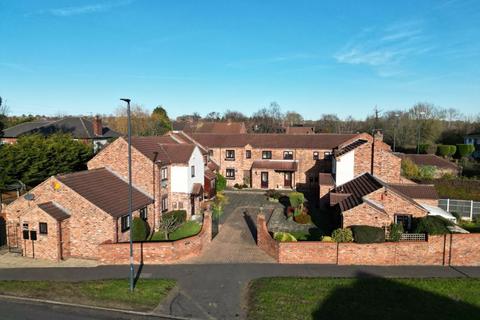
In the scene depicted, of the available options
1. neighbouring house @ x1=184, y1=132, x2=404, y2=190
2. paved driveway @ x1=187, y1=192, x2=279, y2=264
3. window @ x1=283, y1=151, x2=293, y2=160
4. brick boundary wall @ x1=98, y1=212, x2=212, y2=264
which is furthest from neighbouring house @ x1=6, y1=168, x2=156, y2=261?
window @ x1=283, y1=151, x2=293, y2=160

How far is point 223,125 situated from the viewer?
2820 inches

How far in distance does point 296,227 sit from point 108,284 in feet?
48.4

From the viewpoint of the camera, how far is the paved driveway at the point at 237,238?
797 inches

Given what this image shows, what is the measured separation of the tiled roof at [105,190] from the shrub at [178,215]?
7.60 feet

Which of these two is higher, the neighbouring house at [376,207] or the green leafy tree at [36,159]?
the green leafy tree at [36,159]

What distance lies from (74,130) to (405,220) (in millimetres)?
43811

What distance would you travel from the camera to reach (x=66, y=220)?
66.6 ft

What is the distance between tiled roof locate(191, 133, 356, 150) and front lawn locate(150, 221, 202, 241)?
1972cm

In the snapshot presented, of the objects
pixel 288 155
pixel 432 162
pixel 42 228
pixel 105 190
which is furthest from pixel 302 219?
pixel 432 162

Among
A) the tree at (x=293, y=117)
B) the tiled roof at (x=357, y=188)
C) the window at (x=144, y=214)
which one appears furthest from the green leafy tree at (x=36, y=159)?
the tree at (x=293, y=117)

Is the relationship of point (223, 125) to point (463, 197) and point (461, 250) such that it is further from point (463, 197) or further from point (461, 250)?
point (461, 250)

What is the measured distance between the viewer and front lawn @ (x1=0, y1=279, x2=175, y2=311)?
14617 millimetres

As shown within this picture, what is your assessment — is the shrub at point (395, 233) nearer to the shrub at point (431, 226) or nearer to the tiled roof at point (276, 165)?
the shrub at point (431, 226)

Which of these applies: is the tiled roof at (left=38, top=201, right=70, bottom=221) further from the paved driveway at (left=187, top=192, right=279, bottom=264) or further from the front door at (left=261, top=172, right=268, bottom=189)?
the front door at (left=261, top=172, right=268, bottom=189)
